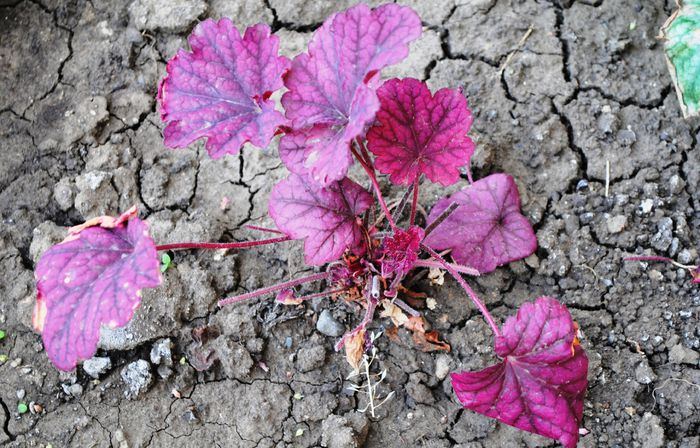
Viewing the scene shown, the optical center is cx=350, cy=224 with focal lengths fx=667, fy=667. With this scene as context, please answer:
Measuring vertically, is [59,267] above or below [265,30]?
below

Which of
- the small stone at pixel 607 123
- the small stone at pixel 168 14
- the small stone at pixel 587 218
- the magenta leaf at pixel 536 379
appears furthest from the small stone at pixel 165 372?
the small stone at pixel 607 123

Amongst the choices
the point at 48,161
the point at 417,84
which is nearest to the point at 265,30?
the point at 417,84

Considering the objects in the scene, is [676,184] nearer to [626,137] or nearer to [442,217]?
[626,137]

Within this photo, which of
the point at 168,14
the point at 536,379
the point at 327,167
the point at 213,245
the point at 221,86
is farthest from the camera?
the point at 168,14

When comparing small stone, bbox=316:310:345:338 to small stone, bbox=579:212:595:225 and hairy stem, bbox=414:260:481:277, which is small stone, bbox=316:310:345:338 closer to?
hairy stem, bbox=414:260:481:277

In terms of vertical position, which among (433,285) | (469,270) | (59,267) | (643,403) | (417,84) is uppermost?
(417,84)

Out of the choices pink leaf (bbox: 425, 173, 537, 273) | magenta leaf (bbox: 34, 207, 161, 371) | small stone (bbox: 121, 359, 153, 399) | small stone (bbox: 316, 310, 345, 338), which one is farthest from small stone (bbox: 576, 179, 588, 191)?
small stone (bbox: 121, 359, 153, 399)

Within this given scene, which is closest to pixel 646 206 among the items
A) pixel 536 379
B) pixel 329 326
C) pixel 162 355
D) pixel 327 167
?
pixel 536 379

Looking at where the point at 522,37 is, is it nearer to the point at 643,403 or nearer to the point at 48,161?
the point at 643,403
